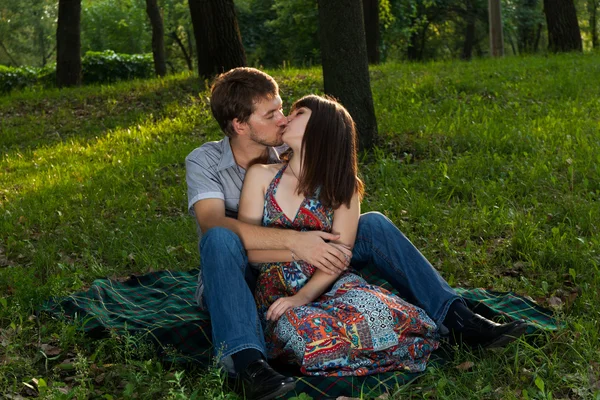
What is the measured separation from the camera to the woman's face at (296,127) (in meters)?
4.49

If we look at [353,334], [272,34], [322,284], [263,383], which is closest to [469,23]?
[272,34]

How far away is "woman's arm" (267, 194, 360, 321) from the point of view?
4.31 metres

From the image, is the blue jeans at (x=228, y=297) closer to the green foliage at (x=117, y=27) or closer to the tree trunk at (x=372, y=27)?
the tree trunk at (x=372, y=27)

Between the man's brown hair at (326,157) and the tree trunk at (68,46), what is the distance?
12059 millimetres

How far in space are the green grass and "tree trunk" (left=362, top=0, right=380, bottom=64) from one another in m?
4.43

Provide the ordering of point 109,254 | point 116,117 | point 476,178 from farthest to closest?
point 116,117 < point 476,178 < point 109,254

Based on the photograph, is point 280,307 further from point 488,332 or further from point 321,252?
point 488,332

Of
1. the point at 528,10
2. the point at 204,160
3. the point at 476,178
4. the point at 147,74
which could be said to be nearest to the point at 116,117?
the point at 476,178

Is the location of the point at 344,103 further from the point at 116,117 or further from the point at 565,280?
the point at 116,117

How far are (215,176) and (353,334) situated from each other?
137 cm

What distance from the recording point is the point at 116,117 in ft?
40.4

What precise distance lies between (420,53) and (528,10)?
5567 mm

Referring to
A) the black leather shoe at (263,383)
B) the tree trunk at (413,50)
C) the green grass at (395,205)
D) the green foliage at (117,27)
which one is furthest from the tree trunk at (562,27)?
the green foliage at (117,27)

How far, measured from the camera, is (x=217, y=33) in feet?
41.6
